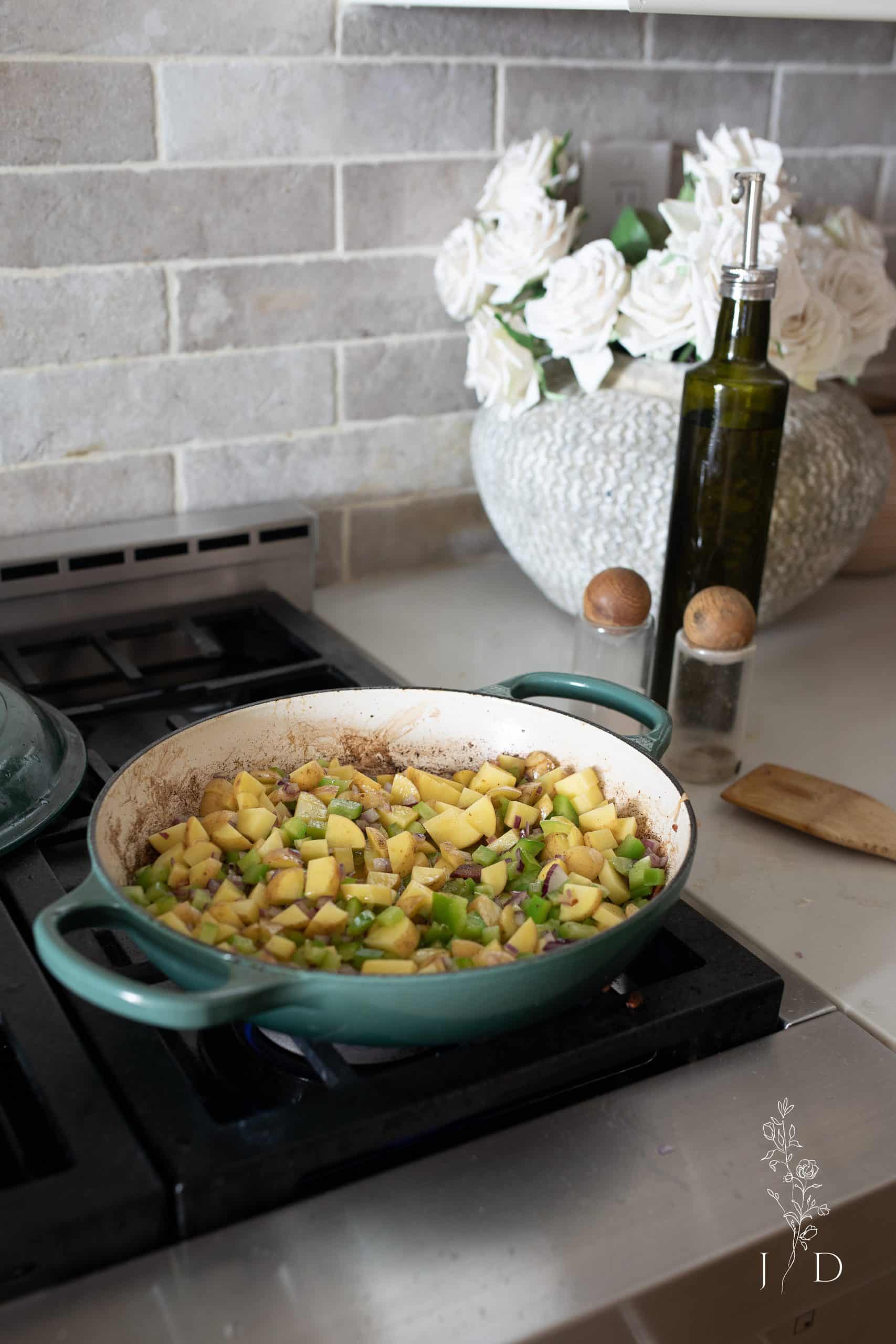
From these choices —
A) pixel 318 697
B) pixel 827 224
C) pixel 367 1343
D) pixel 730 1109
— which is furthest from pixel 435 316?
pixel 367 1343

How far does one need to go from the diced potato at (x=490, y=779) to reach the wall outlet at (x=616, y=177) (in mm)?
777

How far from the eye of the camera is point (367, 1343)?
528 millimetres

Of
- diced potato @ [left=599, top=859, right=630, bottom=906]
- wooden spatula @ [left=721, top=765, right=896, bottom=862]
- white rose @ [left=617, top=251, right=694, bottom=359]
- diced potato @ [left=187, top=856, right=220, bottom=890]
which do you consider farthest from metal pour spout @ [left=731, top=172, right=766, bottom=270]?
diced potato @ [left=187, top=856, right=220, bottom=890]

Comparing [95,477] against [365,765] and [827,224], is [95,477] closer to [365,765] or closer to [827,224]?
[365,765]

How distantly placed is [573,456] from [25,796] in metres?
0.57

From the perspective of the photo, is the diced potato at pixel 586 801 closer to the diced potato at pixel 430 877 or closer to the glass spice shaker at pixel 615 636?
the diced potato at pixel 430 877

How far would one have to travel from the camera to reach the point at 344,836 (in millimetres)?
731

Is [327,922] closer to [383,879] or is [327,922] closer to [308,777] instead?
[383,879]

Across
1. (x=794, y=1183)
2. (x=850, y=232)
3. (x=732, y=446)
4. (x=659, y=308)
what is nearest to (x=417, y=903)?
(x=794, y=1183)

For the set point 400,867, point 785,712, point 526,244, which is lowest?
point 785,712

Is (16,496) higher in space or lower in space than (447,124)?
lower

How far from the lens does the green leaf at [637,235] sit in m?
1.23

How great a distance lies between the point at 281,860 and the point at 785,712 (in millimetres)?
583

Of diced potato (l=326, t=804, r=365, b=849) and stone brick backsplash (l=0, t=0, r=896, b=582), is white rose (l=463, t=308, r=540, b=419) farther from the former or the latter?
diced potato (l=326, t=804, r=365, b=849)
